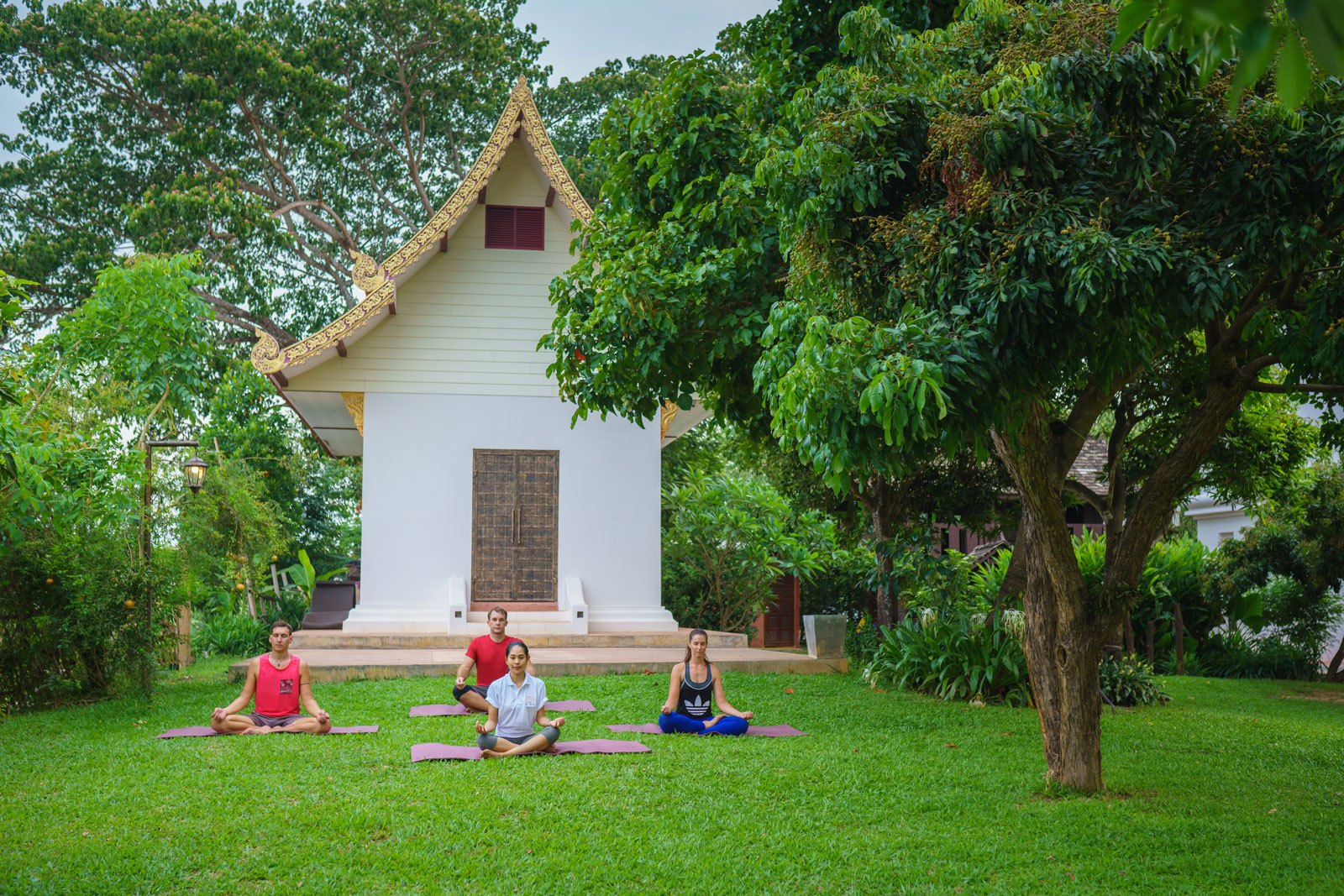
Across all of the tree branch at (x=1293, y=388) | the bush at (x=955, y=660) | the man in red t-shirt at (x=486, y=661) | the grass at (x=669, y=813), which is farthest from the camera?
the bush at (x=955, y=660)

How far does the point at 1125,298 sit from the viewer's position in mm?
5387

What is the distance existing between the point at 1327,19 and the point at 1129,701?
11.2 meters

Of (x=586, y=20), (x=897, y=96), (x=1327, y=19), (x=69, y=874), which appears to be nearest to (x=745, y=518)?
(x=897, y=96)

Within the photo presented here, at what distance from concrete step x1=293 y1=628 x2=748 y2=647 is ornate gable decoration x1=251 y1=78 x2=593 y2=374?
3421mm

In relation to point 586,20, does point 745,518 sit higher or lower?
lower

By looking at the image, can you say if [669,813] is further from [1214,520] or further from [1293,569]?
[1214,520]

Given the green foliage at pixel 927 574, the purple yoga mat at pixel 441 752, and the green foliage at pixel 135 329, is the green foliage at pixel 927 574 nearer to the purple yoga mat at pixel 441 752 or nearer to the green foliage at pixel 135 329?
the purple yoga mat at pixel 441 752

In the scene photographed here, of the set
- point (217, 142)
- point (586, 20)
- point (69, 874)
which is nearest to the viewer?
point (69, 874)

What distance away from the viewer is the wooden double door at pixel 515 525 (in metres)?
14.9

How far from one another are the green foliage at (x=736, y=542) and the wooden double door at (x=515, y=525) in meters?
4.21

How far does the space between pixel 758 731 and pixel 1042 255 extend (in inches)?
202

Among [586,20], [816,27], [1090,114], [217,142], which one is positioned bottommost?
[1090,114]

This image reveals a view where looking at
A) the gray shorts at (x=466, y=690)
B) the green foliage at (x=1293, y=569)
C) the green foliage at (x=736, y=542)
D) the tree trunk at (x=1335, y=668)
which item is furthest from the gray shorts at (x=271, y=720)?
the tree trunk at (x=1335, y=668)

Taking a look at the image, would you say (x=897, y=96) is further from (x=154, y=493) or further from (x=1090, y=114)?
(x=154, y=493)
